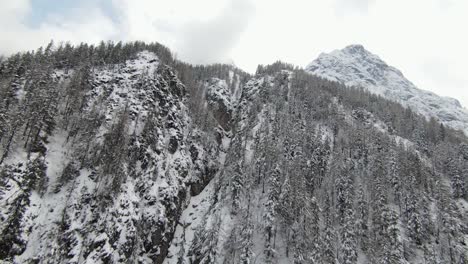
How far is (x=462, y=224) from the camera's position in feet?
197

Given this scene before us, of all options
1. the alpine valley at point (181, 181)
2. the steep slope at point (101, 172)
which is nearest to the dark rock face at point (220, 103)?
the alpine valley at point (181, 181)

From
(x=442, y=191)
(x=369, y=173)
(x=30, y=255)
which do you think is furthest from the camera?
(x=369, y=173)

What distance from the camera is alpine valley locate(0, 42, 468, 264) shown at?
47812 millimetres

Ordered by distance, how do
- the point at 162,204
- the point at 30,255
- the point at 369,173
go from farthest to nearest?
the point at 369,173 → the point at 162,204 → the point at 30,255

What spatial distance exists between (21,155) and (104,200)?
17.5 meters

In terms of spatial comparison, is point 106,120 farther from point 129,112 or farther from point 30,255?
point 30,255

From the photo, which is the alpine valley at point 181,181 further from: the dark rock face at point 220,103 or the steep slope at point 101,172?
the dark rock face at point 220,103

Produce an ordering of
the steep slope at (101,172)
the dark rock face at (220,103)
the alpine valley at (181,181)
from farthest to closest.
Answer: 1. the dark rock face at (220,103)
2. the alpine valley at (181,181)
3. the steep slope at (101,172)

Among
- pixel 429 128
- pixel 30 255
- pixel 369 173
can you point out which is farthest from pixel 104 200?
pixel 429 128

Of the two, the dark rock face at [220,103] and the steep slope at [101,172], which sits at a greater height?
the dark rock face at [220,103]

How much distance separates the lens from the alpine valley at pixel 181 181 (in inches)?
1882

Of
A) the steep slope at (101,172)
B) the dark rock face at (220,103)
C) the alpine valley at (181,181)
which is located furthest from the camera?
the dark rock face at (220,103)

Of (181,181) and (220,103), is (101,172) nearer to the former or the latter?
(181,181)

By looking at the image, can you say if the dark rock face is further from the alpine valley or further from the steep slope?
the steep slope
